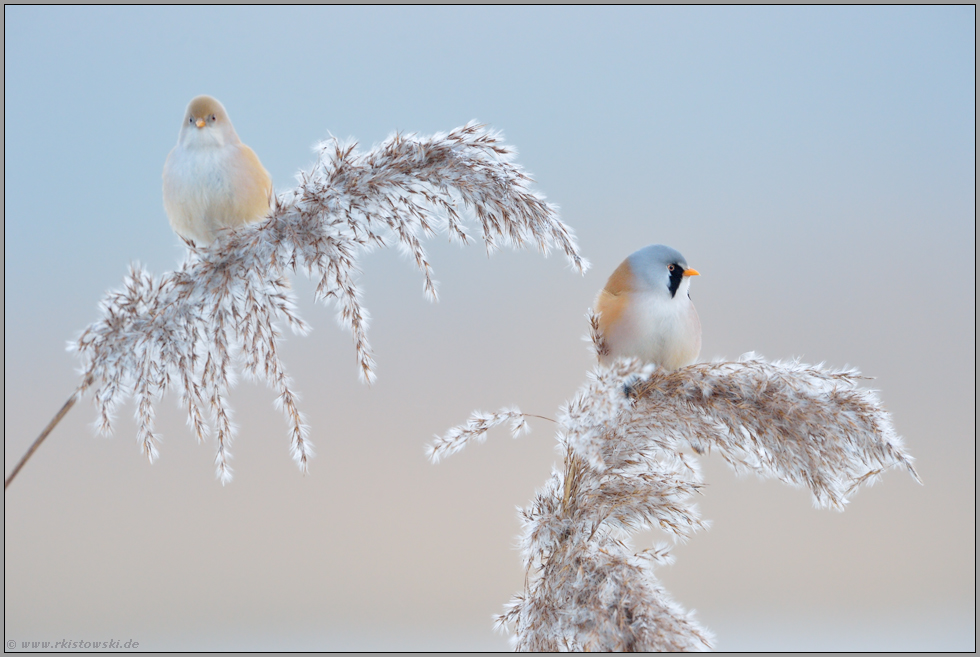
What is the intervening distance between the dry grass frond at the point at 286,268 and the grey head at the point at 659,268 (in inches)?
11.0

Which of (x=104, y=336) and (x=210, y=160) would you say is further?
(x=210, y=160)

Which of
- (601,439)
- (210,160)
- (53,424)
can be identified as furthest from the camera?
(210,160)

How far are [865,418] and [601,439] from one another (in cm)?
45

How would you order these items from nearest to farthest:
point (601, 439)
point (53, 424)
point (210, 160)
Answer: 1. point (53, 424)
2. point (601, 439)
3. point (210, 160)

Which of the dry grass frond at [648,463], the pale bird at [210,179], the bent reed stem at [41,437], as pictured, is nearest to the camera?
the bent reed stem at [41,437]


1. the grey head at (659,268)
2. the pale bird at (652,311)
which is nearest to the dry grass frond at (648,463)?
the pale bird at (652,311)

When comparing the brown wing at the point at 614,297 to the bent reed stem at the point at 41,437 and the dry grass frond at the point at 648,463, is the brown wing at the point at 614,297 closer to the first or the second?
the dry grass frond at the point at 648,463

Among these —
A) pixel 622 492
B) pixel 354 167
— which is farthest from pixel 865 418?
pixel 354 167

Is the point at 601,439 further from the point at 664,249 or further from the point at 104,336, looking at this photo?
→ the point at 104,336

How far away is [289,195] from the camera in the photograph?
4.18 ft

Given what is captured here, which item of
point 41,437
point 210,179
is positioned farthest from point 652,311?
point 41,437

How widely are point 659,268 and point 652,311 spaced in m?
0.11

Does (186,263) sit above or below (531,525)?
above

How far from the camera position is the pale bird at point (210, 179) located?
1.50 m
